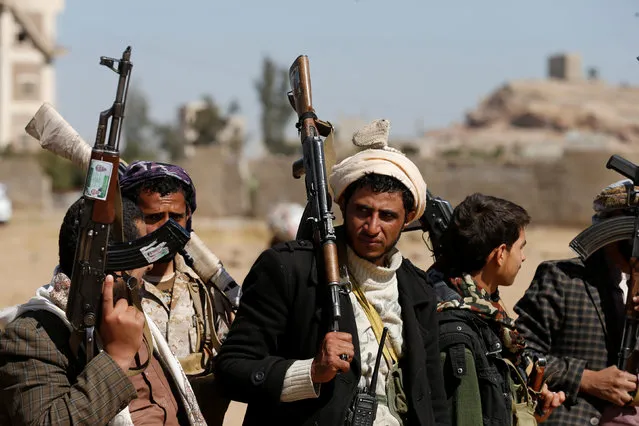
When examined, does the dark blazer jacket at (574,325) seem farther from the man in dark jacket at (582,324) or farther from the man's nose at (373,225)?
the man's nose at (373,225)

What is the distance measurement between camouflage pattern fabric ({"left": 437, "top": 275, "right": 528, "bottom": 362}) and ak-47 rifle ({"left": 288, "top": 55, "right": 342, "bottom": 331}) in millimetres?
650

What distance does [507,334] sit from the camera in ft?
13.9

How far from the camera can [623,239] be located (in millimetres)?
4820

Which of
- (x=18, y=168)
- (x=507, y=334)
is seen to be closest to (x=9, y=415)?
(x=507, y=334)

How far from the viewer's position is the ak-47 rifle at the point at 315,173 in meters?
3.64

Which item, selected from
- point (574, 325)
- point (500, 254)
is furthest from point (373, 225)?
point (574, 325)

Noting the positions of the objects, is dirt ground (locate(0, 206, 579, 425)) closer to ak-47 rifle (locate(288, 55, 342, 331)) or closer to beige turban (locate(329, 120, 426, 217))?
ak-47 rifle (locate(288, 55, 342, 331))

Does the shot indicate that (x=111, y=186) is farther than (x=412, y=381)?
No

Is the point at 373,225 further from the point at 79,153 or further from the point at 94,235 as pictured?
the point at 79,153

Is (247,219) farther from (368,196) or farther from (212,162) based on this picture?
(368,196)

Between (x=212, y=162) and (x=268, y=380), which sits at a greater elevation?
(x=212, y=162)

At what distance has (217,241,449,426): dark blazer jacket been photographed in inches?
142

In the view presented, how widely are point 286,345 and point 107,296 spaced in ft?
2.28

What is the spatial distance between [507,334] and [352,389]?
857mm
